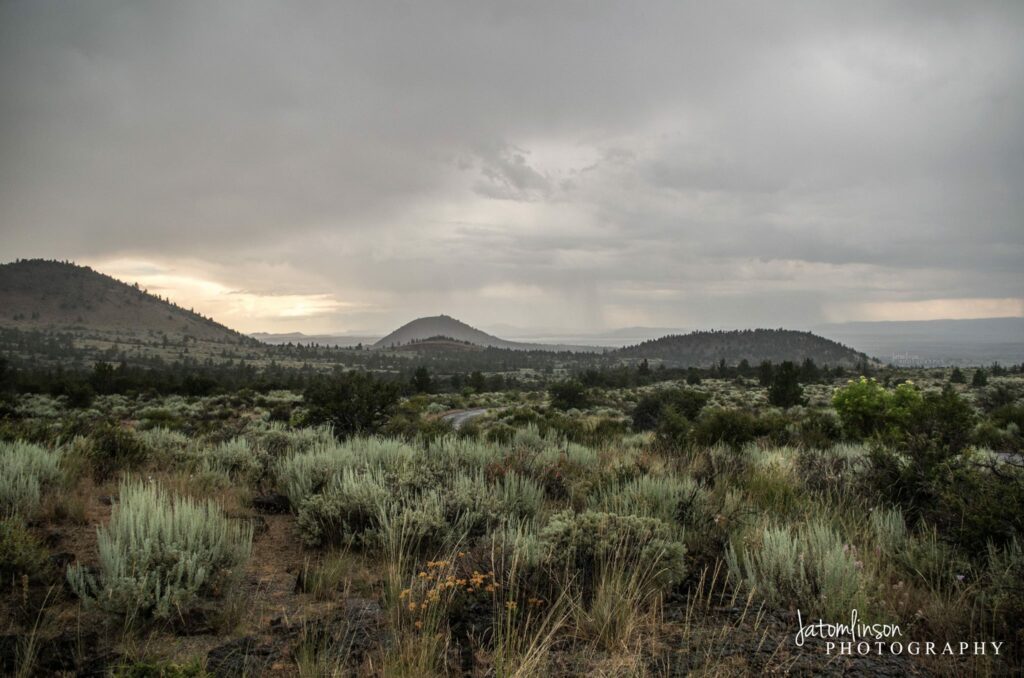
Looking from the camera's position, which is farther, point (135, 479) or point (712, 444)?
point (712, 444)

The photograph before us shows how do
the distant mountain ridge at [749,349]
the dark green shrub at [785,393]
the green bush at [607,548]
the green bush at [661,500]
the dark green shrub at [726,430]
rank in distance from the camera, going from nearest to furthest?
the green bush at [607,548], the green bush at [661,500], the dark green shrub at [726,430], the dark green shrub at [785,393], the distant mountain ridge at [749,349]

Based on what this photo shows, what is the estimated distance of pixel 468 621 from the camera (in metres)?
3.97

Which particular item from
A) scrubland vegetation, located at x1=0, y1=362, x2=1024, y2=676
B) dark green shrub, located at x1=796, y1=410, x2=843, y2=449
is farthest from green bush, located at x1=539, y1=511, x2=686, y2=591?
dark green shrub, located at x1=796, y1=410, x2=843, y2=449

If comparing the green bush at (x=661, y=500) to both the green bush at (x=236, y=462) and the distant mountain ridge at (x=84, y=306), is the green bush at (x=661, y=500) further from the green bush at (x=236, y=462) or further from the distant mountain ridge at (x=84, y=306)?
the distant mountain ridge at (x=84, y=306)

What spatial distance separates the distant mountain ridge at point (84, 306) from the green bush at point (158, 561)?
18684 centimetres

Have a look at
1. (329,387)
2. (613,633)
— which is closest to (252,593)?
(613,633)

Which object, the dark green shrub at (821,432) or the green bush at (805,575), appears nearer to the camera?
the green bush at (805,575)

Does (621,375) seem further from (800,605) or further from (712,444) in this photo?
(800,605)

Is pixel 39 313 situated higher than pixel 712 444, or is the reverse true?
pixel 39 313

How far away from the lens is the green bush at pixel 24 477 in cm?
577

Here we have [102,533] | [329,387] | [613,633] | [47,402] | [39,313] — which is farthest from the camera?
[39,313]

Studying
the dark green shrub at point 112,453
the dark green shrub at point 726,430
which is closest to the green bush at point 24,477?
the dark green shrub at point 112,453

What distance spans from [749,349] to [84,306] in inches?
8581

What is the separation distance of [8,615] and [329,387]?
14.2 meters
